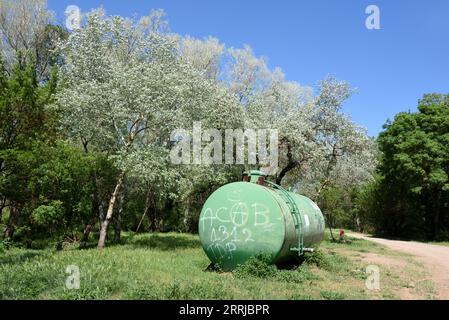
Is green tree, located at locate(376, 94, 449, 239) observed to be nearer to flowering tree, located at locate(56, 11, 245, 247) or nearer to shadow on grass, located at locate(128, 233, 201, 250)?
shadow on grass, located at locate(128, 233, 201, 250)

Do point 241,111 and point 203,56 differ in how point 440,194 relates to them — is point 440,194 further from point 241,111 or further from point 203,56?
point 203,56

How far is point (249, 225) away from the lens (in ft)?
42.6

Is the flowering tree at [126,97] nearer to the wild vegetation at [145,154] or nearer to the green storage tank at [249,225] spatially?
the wild vegetation at [145,154]

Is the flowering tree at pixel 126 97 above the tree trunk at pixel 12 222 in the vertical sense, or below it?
above

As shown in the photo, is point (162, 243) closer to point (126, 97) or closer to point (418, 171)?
point (126, 97)

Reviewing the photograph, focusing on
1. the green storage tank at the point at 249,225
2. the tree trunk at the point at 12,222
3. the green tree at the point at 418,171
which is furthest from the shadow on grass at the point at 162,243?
the green tree at the point at 418,171

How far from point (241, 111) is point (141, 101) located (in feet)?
33.8

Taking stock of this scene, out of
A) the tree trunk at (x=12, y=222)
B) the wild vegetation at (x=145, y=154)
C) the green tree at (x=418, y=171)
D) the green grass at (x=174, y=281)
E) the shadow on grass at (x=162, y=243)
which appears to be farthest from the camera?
the green tree at (x=418, y=171)

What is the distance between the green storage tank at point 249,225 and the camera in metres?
12.9

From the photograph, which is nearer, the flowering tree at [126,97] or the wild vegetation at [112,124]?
the wild vegetation at [112,124]

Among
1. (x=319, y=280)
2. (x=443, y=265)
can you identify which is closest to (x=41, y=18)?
(x=319, y=280)

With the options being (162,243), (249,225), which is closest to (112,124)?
(162,243)

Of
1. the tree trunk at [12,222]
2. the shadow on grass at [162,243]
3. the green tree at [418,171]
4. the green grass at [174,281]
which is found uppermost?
the green tree at [418,171]

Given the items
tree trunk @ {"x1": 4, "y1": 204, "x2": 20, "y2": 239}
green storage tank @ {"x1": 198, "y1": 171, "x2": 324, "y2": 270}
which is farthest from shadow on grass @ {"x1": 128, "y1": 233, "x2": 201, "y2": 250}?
green storage tank @ {"x1": 198, "y1": 171, "x2": 324, "y2": 270}
